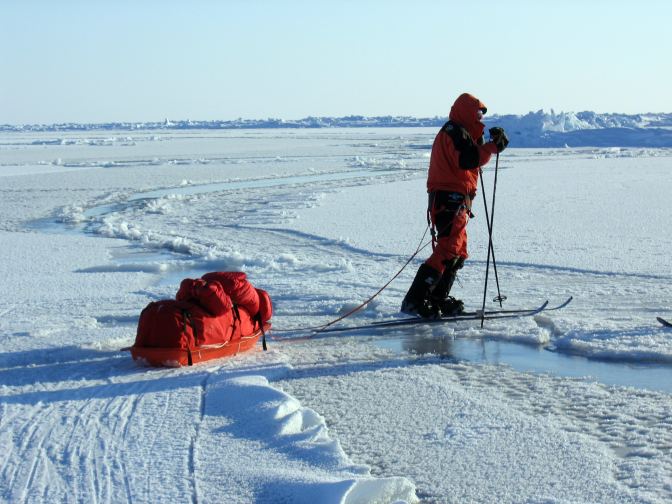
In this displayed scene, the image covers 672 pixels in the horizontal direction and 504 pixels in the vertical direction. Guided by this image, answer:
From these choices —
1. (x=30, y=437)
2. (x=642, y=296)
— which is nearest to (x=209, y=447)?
(x=30, y=437)

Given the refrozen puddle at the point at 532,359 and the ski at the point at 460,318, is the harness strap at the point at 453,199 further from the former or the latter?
the refrozen puddle at the point at 532,359

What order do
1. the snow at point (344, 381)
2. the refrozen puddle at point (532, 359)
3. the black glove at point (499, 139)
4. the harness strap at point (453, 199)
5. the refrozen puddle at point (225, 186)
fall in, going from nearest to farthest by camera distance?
the snow at point (344, 381) → the refrozen puddle at point (532, 359) → the black glove at point (499, 139) → the harness strap at point (453, 199) → the refrozen puddle at point (225, 186)

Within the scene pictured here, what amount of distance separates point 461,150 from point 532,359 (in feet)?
4.56

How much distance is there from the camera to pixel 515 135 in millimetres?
40969

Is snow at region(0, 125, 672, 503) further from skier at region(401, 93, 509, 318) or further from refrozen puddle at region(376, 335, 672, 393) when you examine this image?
skier at region(401, 93, 509, 318)

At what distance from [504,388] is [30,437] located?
2.22 meters

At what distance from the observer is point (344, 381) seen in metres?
4.31

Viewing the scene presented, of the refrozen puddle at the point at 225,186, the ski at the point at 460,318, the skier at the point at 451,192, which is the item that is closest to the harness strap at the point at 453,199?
the skier at the point at 451,192

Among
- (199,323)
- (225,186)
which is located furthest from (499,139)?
(225,186)

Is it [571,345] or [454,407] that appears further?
[571,345]

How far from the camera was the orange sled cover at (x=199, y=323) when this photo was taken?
441 cm

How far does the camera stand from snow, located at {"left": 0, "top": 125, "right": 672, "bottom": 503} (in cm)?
302

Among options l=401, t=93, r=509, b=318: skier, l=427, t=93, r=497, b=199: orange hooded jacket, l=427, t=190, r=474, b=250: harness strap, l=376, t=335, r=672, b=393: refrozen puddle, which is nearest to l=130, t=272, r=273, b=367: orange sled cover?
l=376, t=335, r=672, b=393: refrozen puddle

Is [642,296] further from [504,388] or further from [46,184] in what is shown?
[46,184]
